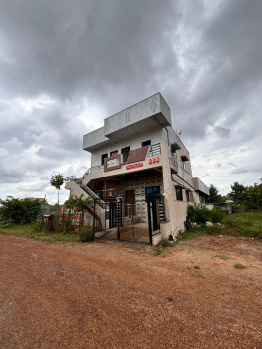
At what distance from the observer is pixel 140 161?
35.8 ft

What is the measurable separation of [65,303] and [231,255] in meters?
5.61

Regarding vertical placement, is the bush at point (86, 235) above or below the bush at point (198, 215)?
below

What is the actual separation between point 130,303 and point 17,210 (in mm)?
15847

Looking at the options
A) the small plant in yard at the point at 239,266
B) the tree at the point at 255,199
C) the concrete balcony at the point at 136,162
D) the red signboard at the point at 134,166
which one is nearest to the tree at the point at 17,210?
the concrete balcony at the point at 136,162

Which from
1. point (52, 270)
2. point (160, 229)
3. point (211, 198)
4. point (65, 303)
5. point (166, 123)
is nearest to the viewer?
point (65, 303)

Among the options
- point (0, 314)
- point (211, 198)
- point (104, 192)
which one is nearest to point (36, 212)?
point (104, 192)

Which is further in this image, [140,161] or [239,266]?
[140,161]

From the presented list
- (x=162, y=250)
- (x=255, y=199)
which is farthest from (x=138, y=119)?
(x=255, y=199)

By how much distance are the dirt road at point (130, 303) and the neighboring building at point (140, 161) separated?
4.69 metres

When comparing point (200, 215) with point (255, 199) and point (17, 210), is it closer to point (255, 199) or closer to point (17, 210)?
point (17, 210)

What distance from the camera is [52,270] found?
13.3 feet

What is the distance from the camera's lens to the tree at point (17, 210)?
1382cm

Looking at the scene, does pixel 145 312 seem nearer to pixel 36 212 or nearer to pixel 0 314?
pixel 0 314

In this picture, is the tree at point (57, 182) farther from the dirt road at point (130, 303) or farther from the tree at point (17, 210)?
the dirt road at point (130, 303)
